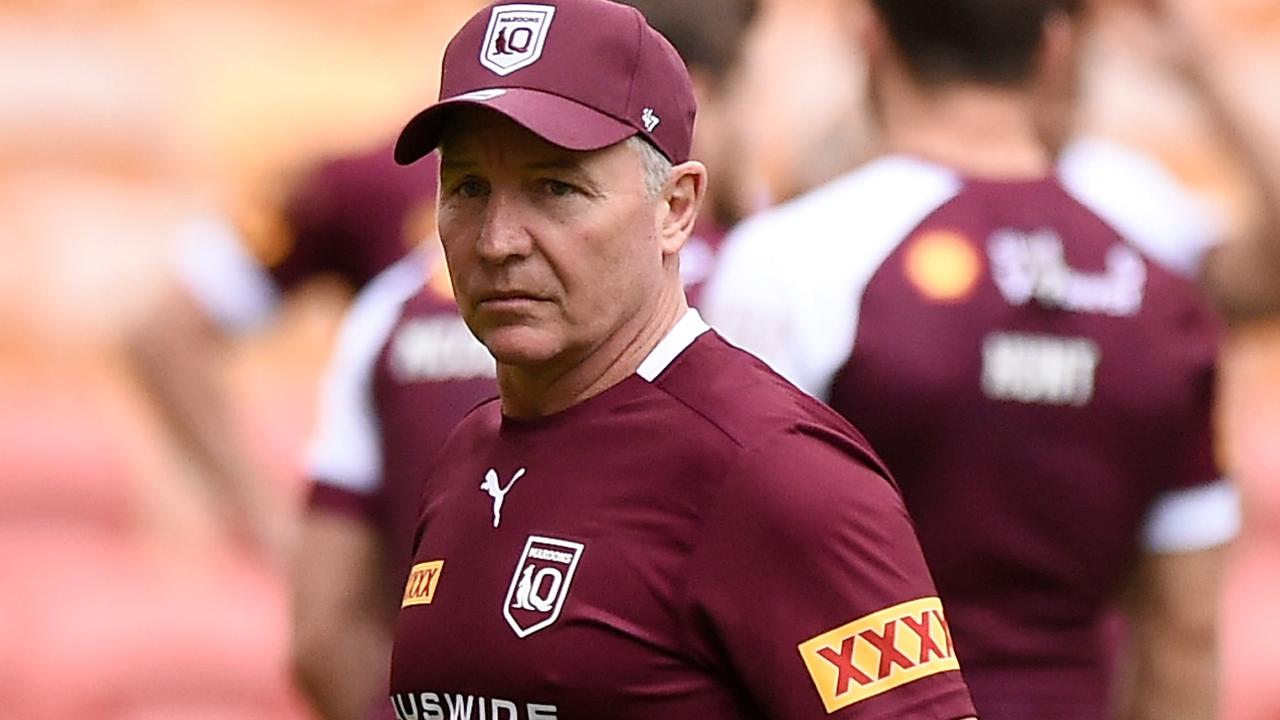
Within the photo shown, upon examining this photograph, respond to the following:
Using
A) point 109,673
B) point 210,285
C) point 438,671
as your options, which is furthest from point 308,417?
point 438,671

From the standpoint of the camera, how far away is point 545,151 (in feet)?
6.77

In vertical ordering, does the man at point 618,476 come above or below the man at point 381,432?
above

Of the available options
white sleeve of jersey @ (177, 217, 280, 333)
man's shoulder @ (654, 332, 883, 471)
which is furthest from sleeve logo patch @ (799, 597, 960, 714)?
white sleeve of jersey @ (177, 217, 280, 333)

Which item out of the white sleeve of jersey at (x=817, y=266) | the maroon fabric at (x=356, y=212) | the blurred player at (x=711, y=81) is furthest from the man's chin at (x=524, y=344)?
the maroon fabric at (x=356, y=212)

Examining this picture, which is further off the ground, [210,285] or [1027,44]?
[1027,44]

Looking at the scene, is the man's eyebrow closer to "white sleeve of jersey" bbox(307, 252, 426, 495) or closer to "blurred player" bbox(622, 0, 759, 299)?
"blurred player" bbox(622, 0, 759, 299)

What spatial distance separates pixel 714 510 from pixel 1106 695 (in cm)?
124

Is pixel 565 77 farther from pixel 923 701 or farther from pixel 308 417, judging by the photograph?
pixel 308 417

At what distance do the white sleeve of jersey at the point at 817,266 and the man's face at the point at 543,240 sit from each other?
2.58 feet

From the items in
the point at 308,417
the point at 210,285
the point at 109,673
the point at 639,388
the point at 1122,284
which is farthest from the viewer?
the point at 308,417

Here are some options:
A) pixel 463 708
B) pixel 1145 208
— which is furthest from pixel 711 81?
pixel 463 708

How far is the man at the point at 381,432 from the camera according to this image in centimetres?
329

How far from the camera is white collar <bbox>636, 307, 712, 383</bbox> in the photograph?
213 centimetres

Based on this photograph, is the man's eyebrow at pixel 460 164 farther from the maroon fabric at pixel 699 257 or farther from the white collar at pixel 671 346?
the maroon fabric at pixel 699 257
